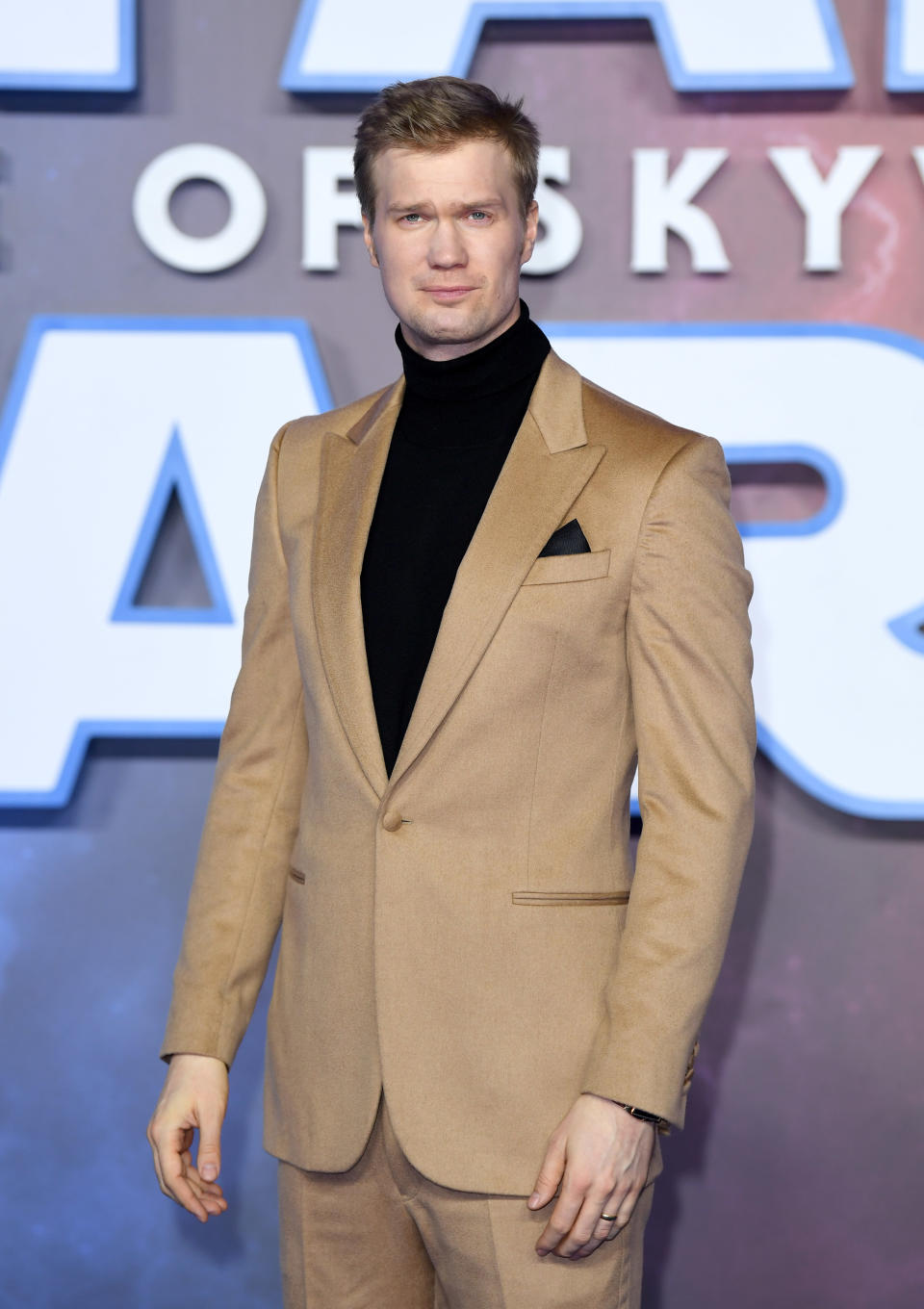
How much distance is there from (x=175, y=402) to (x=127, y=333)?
0.16 m

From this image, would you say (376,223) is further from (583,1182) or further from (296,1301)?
(296,1301)

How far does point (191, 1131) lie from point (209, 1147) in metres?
0.07

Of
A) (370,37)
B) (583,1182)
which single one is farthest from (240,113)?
(583,1182)

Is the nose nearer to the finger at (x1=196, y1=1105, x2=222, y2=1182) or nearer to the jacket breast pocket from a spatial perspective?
the jacket breast pocket

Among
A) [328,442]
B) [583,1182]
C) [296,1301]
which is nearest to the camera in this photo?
[583,1182]

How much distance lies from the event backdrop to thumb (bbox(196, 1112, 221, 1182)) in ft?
3.65

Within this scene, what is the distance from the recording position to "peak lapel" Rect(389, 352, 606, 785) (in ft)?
4.56

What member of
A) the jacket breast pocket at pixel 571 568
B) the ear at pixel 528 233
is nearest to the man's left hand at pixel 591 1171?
the jacket breast pocket at pixel 571 568

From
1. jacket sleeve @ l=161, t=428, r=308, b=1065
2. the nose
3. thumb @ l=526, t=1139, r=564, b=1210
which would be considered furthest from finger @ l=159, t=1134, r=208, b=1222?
Answer: the nose

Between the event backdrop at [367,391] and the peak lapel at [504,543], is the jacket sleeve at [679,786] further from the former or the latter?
the event backdrop at [367,391]

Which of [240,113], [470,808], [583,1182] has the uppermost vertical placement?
[240,113]

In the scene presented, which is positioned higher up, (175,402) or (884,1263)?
(175,402)

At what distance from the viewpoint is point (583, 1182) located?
1.29 meters

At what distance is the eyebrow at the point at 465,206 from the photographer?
59.3 inches
